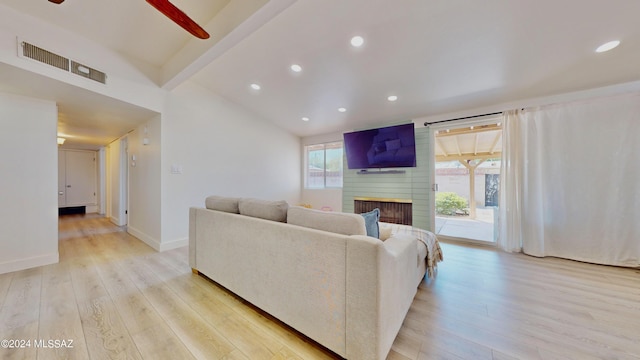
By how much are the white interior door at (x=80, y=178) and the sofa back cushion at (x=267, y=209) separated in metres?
7.95

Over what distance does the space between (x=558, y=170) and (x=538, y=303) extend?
2104mm

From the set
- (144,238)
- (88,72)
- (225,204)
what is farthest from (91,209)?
(225,204)

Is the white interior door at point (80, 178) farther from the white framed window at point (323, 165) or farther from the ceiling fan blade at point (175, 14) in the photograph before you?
the ceiling fan blade at point (175, 14)

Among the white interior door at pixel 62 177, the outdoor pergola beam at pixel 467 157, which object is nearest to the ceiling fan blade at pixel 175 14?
the outdoor pergola beam at pixel 467 157

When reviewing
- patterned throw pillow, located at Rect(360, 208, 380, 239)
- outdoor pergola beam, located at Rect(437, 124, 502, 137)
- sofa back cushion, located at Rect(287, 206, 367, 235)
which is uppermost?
outdoor pergola beam, located at Rect(437, 124, 502, 137)

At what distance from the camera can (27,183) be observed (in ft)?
8.59

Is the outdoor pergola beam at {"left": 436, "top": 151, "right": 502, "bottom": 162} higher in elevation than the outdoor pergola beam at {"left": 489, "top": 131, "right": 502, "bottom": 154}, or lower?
lower

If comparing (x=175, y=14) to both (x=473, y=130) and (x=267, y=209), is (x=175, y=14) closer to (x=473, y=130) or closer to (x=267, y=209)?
(x=267, y=209)

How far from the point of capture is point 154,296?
1962mm

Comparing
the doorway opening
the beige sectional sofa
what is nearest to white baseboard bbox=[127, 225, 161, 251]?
the beige sectional sofa

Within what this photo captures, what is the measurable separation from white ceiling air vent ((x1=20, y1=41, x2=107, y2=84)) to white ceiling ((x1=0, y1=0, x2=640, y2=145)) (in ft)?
1.01

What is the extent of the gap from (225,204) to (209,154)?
6.99ft

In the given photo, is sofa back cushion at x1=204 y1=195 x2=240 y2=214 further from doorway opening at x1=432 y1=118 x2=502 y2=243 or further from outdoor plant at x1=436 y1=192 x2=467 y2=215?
outdoor plant at x1=436 y1=192 x2=467 y2=215

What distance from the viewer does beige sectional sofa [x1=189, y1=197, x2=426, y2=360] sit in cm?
114
